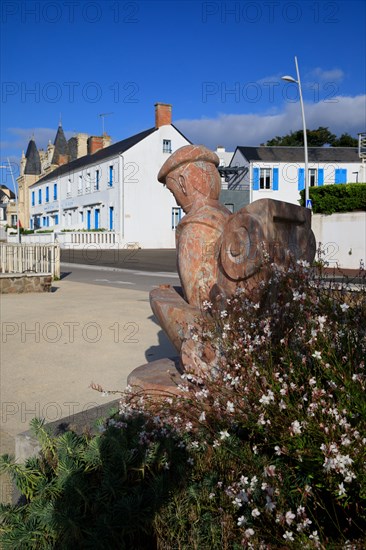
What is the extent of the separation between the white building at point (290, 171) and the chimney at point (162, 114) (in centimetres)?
644

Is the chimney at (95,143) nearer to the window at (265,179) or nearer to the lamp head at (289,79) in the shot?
the window at (265,179)

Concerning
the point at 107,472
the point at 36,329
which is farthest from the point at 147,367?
the point at 36,329

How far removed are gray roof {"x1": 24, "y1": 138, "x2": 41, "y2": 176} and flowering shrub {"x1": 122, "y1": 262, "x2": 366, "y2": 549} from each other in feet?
208

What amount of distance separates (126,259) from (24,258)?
13.0 metres

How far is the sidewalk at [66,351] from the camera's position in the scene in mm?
4871

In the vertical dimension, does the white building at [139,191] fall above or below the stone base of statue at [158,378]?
above

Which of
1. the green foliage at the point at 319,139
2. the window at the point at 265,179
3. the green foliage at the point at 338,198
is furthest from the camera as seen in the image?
the green foliage at the point at 319,139

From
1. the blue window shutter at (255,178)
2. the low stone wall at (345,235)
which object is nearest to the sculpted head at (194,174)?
the low stone wall at (345,235)

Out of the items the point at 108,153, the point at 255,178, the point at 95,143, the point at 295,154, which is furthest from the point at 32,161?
the point at 295,154

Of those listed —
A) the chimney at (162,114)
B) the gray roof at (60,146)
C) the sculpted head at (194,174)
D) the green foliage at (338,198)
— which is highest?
the gray roof at (60,146)

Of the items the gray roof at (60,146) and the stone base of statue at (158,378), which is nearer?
the stone base of statue at (158,378)

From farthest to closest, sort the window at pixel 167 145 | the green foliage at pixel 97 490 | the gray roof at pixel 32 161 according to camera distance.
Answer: the gray roof at pixel 32 161 < the window at pixel 167 145 < the green foliage at pixel 97 490

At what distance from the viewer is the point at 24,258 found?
580 inches

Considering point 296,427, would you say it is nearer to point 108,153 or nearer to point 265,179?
point 265,179
